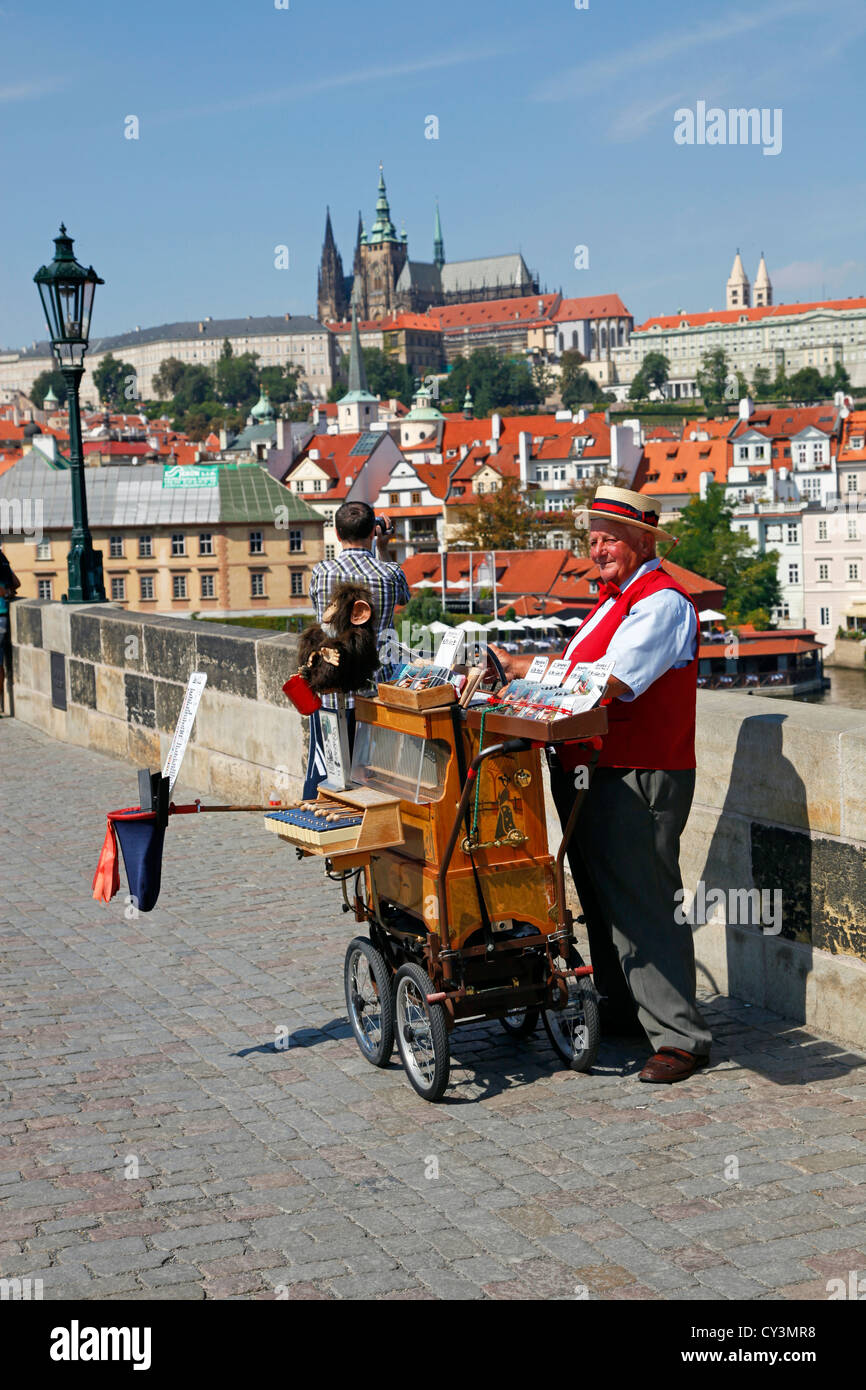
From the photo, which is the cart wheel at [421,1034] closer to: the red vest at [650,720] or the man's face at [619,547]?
the red vest at [650,720]

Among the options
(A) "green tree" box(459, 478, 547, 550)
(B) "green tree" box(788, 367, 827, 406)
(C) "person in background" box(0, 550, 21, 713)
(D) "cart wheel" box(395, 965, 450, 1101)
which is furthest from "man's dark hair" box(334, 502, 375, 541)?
(B) "green tree" box(788, 367, 827, 406)

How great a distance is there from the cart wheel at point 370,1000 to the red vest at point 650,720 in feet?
3.05

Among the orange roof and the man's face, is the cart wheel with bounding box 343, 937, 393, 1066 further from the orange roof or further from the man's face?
the orange roof

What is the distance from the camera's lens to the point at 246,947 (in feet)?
21.8

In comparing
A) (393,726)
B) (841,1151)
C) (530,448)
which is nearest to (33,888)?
(393,726)

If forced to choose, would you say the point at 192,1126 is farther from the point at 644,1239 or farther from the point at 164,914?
the point at 164,914

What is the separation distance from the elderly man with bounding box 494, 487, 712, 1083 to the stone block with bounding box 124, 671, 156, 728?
701cm

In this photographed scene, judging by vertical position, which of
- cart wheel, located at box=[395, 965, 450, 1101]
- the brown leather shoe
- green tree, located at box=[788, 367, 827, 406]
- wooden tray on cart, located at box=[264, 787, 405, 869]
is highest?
green tree, located at box=[788, 367, 827, 406]

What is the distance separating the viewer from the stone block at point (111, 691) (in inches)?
480

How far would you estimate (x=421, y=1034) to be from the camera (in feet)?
15.9

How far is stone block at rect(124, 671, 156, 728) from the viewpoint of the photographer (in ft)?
37.8

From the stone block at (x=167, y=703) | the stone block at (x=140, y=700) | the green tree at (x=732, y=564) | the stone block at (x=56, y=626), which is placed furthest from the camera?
the green tree at (x=732, y=564)

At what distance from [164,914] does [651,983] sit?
122 inches

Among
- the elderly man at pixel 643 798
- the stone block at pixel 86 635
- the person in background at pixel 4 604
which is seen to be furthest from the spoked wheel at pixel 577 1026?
the person in background at pixel 4 604
